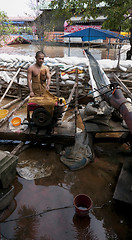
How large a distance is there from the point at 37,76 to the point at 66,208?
343 cm

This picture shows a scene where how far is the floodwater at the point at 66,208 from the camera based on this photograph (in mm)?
2799

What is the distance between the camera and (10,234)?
275cm

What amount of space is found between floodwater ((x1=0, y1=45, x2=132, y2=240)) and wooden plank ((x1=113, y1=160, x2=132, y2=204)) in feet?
0.50

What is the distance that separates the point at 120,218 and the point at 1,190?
2.27m

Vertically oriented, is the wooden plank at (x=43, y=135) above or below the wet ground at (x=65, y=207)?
above

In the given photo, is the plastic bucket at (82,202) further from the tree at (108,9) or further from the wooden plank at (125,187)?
the tree at (108,9)

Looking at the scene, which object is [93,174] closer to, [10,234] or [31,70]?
[10,234]

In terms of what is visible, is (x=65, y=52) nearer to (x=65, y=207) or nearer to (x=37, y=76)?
(x=37, y=76)

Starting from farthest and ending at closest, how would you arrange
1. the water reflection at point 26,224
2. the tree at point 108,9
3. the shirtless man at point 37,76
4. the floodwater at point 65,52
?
the floodwater at point 65,52, the tree at point 108,9, the shirtless man at point 37,76, the water reflection at point 26,224

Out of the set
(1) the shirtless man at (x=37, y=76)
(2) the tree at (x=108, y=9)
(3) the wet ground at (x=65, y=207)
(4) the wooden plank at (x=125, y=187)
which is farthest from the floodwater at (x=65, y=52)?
(4) the wooden plank at (x=125, y=187)

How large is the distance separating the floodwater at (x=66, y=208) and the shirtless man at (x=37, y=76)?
1986 millimetres

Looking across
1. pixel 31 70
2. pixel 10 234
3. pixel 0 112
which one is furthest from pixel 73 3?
pixel 10 234

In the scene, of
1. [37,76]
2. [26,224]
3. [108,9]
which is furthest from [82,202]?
[108,9]

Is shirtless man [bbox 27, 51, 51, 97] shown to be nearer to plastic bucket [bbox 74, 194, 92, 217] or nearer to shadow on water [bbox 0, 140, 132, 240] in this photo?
shadow on water [bbox 0, 140, 132, 240]
